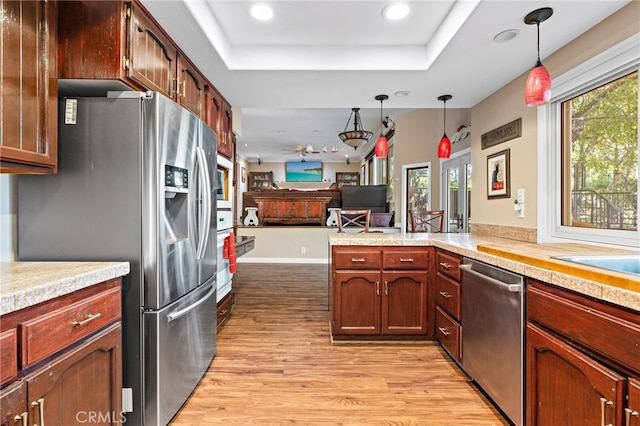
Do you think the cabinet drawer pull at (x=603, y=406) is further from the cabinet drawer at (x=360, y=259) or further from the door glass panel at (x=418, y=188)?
the door glass panel at (x=418, y=188)

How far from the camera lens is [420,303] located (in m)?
2.58

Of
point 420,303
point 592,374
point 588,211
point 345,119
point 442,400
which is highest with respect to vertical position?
point 345,119

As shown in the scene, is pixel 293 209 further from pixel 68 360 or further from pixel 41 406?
pixel 41 406

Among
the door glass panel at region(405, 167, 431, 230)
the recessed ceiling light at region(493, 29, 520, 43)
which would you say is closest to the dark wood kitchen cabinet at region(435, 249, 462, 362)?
the recessed ceiling light at region(493, 29, 520, 43)

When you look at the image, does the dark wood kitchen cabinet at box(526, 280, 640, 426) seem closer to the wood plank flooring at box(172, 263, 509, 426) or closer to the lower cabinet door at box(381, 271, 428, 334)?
the wood plank flooring at box(172, 263, 509, 426)

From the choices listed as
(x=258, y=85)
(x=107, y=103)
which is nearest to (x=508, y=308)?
(x=107, y=103)

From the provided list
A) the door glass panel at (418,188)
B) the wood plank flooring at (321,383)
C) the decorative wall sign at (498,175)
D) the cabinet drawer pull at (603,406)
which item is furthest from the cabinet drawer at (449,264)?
the door glass panel at (418,188)

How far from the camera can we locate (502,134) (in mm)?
2912

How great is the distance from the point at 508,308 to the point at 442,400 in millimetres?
Answer: 762

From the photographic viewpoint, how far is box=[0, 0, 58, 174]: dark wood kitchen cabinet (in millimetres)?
1209

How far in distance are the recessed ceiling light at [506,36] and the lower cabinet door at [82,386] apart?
2.77 m

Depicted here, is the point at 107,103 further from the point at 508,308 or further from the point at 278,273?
the point at 278,273

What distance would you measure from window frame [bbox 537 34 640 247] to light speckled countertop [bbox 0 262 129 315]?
2772mm

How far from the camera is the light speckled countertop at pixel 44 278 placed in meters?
A: 0.94
